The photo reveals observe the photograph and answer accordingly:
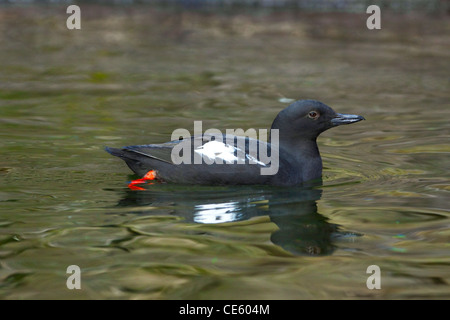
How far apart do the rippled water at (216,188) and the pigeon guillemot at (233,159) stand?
0.40 feet

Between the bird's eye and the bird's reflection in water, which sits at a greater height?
the bird's eye

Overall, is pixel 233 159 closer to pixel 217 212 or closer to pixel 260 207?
pixel 260 207

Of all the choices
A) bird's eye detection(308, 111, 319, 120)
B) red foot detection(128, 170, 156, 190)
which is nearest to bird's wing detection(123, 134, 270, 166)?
red foot detection(128, 170, 156, 190)

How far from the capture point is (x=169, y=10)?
782 inches

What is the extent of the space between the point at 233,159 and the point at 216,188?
0.28 metres

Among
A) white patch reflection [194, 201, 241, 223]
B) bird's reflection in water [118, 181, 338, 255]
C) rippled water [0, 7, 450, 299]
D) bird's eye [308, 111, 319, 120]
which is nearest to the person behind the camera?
rippled water [0, 7, 450, 299]

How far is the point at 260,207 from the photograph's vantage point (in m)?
6.05

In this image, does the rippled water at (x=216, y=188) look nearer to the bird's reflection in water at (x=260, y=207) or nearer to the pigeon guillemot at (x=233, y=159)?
the bird's reflection in water at (x=260, y=207)

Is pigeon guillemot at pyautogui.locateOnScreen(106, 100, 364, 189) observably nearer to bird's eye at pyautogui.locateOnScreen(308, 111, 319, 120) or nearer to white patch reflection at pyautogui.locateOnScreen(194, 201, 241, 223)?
bird's eye at pyautogui.locateOnScreen(308, 111, 319, 120)

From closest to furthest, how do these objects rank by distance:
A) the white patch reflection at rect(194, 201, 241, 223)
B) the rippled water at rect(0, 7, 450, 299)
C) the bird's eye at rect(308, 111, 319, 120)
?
the rippled water at rect(0, 7, 450, 299) < the white patch reflection at rect(194, 201, 241, 223) < the bird's eye at rect(308, 111, 319, 120)

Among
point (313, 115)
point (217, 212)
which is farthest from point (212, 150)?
point (313, 115)

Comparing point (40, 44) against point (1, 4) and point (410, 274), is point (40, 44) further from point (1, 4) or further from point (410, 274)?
point (410, 274)

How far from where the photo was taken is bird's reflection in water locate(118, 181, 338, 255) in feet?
17.4

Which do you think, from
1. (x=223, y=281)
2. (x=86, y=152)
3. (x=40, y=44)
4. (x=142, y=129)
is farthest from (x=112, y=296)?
(x=40, y=44)
